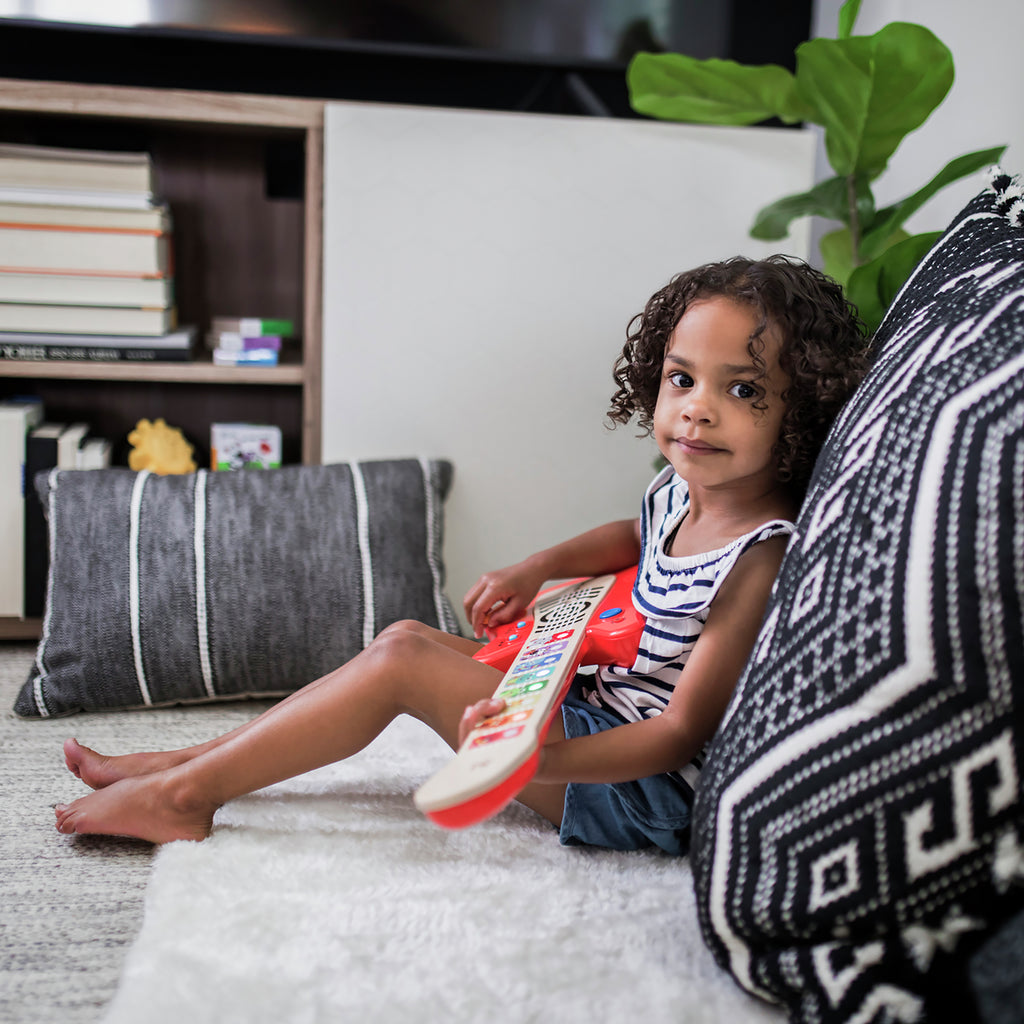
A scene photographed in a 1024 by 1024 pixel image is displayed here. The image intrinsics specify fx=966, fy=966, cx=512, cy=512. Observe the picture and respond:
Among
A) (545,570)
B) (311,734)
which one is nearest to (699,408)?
(545,570)

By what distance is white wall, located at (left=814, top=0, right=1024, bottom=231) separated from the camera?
1256 mm

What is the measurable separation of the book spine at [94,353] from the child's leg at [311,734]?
745 millimetres

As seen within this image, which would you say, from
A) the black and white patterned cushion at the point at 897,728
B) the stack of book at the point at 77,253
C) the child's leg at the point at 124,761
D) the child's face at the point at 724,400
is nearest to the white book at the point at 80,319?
the stack of book at the point at 77,253

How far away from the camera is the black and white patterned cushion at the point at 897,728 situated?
21.0 inches

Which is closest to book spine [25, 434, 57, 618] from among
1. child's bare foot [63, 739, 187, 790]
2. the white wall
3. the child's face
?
child's bare foot [63, 739, 187, 790]

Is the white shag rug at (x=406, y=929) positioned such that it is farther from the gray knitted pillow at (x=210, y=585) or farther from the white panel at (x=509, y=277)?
the white panel at (x=509, y=277)

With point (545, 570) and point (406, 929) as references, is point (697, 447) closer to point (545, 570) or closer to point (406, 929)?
point (545, 570)

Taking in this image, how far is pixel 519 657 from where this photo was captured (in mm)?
802

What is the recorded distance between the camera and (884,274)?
107cm

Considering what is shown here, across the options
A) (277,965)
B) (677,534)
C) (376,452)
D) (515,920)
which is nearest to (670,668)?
(677,534)

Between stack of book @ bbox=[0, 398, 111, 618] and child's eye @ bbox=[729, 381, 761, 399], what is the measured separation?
1.01 metres

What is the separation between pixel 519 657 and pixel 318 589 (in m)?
0.49

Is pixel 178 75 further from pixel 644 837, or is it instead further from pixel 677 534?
pixel 644 837

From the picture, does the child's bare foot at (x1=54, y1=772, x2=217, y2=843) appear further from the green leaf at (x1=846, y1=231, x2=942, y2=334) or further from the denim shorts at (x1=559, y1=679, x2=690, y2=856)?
the green leaf at (x1=846, y1=231, x2=942, y2=334)
